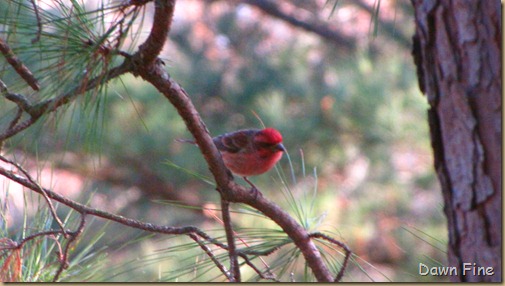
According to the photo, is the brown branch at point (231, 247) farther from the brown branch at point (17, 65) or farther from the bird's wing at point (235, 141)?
the bird's wing at point (235, 141)

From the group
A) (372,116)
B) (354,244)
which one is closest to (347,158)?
(372,116)

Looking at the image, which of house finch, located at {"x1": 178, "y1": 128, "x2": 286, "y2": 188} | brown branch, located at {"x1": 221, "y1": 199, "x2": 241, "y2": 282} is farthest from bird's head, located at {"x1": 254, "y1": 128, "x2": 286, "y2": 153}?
brown branch, located at {"x1": 221, "y1": 199, "x2": 241, "y2": 282}

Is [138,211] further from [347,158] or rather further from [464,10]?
[464,10]

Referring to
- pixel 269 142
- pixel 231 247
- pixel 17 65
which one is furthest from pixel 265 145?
pixel 17 65

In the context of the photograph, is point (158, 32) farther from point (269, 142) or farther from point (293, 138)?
point (293, 138)

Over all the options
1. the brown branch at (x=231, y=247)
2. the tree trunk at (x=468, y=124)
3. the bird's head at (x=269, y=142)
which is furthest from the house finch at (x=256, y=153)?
the tree trunk at (x=468, y=124)

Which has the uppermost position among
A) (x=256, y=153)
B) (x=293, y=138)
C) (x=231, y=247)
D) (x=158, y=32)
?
(x=293, y=138)
